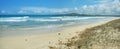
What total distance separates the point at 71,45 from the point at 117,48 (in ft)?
2.39

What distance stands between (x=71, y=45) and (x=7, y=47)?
100cm

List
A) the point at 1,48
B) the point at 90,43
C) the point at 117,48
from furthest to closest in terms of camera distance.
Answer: the point at 1,48
the point at 90,43
the point at 117,48

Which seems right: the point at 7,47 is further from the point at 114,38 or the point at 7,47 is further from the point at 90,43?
the point at 114,38

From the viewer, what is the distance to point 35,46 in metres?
4.12

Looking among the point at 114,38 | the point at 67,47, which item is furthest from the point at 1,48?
the point at 114,38

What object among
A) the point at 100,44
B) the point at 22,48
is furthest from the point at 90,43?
the point at 22,48

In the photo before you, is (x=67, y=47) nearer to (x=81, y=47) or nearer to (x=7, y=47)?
(x=81, y=47)

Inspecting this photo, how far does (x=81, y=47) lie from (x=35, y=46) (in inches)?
32.1

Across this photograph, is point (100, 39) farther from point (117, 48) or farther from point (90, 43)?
point (117, 48)

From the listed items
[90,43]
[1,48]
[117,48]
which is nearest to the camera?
[117,48]

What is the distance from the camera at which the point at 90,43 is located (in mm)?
3779

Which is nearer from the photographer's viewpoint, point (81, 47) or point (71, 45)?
point (81, 47)

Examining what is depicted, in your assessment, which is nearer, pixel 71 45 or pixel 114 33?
pixel 71 45

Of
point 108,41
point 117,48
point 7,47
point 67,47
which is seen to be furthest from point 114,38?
point 7,47
